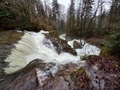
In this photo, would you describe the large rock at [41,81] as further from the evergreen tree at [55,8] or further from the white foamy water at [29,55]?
the evergreen tree at [55,8]

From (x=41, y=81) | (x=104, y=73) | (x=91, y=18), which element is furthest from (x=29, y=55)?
(x=91, y=18)

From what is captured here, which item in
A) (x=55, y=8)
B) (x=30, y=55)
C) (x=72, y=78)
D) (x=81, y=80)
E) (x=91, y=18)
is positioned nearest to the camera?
(x=81, y=80)

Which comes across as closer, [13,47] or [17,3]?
[13,47]

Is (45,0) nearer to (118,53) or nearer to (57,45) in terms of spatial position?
(57,45)

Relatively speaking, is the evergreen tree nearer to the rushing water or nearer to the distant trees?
the distant trees

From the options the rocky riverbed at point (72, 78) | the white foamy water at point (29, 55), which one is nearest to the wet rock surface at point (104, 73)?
the rocky riverbed at point (72, 78)

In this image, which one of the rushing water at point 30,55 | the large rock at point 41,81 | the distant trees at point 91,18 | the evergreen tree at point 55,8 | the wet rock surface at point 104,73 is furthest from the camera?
the evergreen tree at point 55,8

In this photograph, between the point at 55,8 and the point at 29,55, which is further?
the point at 55,8

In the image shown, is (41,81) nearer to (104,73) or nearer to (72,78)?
(72,78)

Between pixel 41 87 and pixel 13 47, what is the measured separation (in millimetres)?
4387

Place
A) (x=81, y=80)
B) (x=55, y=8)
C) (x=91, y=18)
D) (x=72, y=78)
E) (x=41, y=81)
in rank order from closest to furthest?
(x=81, y=80), (x=72, y=78), (x=41, y=81), (x=91, y=18), (x=55, y=8)

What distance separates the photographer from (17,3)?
16.0m

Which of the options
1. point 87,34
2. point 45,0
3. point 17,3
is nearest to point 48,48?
point 17,3

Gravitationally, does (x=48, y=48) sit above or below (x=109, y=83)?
below
